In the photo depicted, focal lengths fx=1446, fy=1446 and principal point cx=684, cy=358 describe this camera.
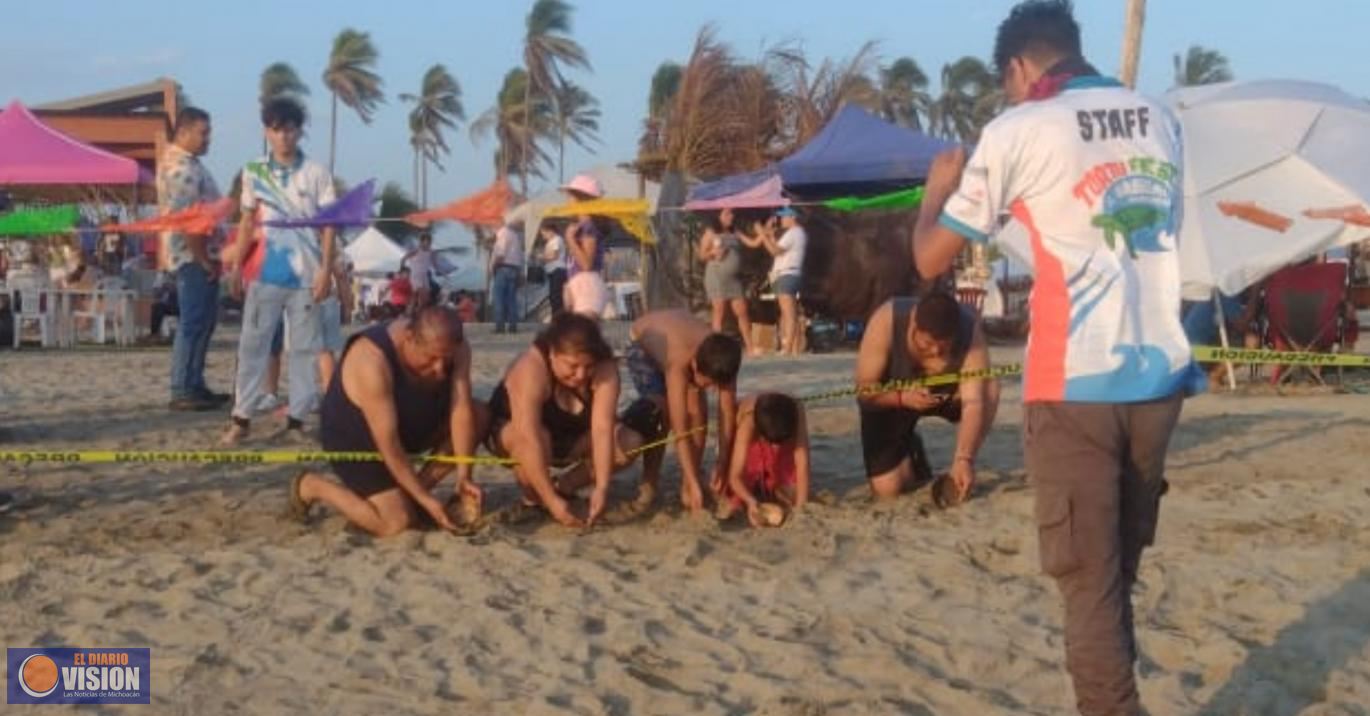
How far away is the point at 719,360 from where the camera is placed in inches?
221

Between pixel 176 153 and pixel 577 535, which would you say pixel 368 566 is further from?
pixel 176 153

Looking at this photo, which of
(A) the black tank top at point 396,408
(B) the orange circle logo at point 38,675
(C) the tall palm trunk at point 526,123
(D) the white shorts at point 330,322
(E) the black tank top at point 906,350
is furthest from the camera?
(C) the tall palm trunk at point 526,123

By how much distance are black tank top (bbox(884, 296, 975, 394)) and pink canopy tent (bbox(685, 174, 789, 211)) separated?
30.4 feet

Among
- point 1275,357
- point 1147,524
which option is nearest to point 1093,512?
point 1147,524

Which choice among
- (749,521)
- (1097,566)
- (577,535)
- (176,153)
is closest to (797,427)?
(749,521)

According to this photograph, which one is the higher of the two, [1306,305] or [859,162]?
[859,162]

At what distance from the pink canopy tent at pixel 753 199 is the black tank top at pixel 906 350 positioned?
364 inches

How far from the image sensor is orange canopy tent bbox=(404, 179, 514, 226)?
47.5ft

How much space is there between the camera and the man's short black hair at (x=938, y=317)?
571 cm

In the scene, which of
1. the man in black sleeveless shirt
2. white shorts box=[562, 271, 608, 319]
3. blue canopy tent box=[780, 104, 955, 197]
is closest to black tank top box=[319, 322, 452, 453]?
the man in black sleeveless shirt

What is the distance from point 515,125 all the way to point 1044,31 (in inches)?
1984

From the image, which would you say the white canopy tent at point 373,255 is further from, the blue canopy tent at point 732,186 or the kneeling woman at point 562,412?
the kneeling woman at point 562,412

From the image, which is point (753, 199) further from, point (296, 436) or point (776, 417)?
point (776, 417)

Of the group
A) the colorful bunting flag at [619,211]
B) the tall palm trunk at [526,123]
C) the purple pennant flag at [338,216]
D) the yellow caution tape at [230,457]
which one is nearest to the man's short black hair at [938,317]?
the yellow caution tape at [230,457]
